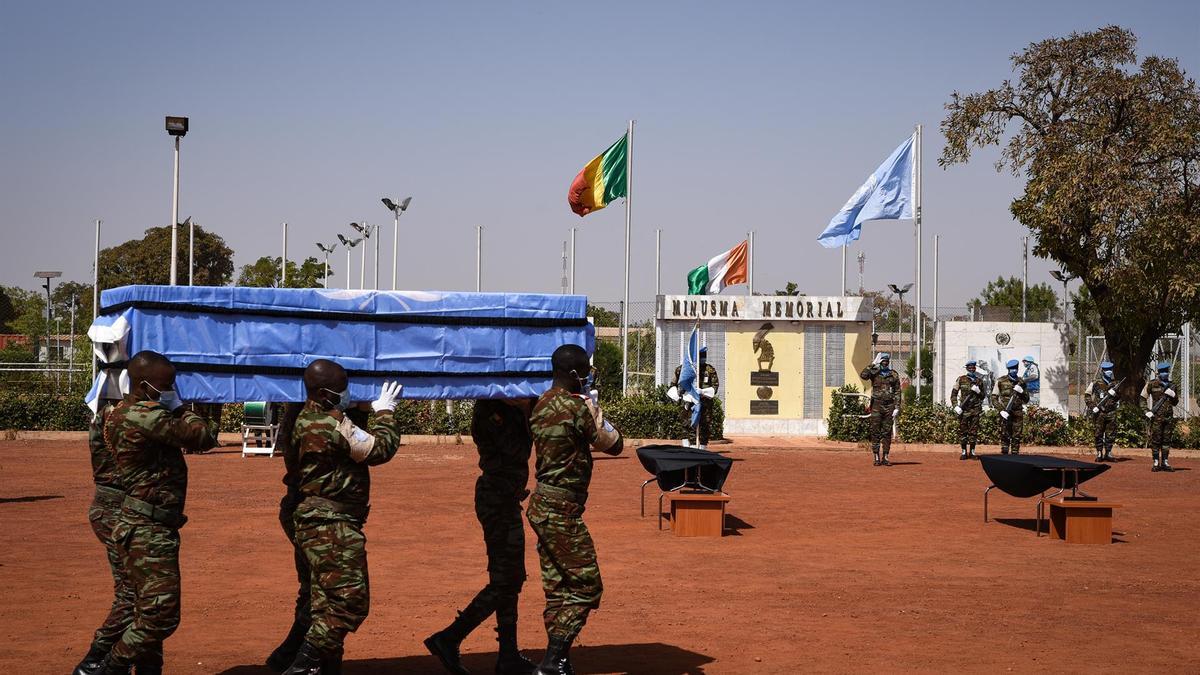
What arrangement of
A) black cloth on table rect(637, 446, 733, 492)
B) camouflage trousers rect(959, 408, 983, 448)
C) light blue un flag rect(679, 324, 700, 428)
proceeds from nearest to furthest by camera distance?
black cloth on table rect(637, 446, 733, 492), light blue un flag rect(679, 324, 700, 428), camouflage trousers rect(959, 408, 983, 448)

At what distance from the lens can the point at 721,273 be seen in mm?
34656

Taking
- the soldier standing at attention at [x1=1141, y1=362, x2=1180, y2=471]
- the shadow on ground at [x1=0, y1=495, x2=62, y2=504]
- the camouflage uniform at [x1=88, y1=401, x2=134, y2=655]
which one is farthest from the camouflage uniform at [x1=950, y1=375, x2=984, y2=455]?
the camouflage uniform at [x1=88, y1=401, x2=134, y2=655]

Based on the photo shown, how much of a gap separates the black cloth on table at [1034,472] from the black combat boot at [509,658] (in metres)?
8.79

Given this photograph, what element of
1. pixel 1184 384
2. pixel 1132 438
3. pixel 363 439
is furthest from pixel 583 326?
pixel 1184 384

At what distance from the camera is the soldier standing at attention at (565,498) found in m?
7.04

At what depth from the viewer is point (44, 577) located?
11.0 metres

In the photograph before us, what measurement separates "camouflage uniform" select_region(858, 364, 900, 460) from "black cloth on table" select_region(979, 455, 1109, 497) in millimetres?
8005

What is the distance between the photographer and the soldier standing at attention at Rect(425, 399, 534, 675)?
24.3 feet

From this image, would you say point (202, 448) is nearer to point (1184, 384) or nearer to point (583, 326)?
point (583, 326)

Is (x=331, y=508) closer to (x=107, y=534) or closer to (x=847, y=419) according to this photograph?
(x=107, y=534)

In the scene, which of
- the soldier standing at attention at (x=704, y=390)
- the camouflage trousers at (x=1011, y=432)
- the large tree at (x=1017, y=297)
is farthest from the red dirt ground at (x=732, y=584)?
the large tree at (x=1017, y=297)

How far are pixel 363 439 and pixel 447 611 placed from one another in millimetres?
3584

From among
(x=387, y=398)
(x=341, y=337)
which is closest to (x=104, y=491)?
(x=341, y=337)

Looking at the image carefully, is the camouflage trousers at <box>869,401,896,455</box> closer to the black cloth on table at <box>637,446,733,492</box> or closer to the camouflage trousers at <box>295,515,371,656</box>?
the black cloth on table at <box>637,446,733,492</box>
